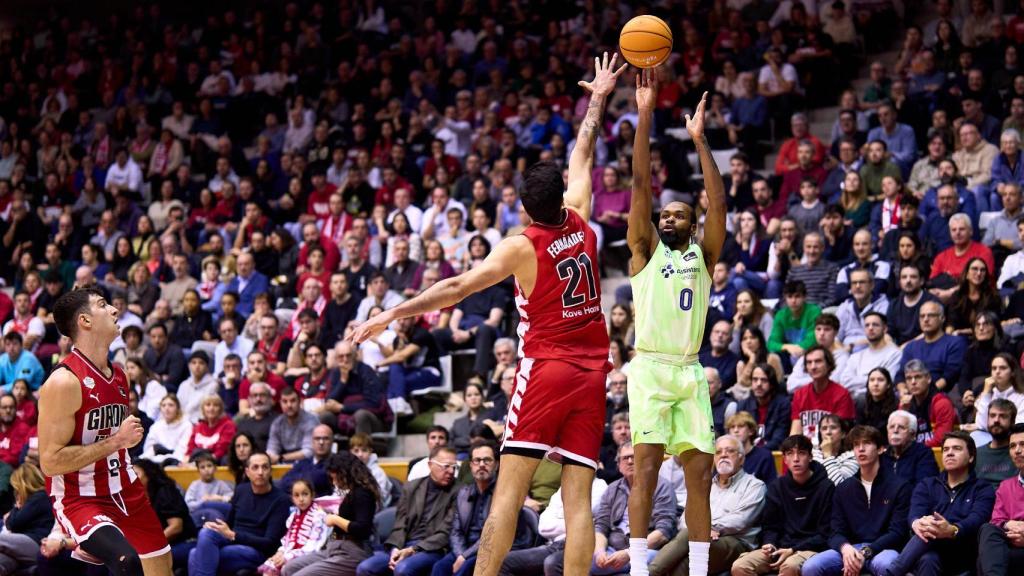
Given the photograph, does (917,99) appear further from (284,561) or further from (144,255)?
(144,255)

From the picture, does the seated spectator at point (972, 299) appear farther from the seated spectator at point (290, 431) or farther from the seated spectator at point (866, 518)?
the seated spectator at point (290, 431)

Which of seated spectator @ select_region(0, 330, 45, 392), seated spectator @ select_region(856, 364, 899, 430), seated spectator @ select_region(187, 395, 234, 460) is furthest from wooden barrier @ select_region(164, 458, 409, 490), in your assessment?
seated spectator @ select_region(856, 364, 899, 430)

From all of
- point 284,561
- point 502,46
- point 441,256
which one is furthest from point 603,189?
point 284,561

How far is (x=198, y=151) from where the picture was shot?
20.9 metres

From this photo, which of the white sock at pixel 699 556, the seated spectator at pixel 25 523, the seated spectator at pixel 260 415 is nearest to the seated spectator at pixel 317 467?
the seated spectator at pixel 260 415

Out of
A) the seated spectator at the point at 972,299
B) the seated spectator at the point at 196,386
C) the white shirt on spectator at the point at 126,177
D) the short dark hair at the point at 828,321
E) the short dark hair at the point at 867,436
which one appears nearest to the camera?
the short dark hair at the point at 867,436

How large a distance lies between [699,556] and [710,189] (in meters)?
2.06

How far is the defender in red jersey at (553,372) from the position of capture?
22.0 feet

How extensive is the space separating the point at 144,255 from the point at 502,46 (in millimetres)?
6330

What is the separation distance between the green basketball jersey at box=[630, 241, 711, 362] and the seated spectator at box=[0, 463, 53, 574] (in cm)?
707

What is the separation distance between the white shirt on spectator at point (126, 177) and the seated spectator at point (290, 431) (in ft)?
27.3

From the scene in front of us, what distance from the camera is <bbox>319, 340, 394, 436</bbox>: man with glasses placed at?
14.0 m

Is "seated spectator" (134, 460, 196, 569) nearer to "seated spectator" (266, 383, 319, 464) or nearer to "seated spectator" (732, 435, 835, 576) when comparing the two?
"seated spectator" (266, 383, 319, 464)

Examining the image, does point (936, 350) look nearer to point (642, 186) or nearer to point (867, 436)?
point (867, 436)
